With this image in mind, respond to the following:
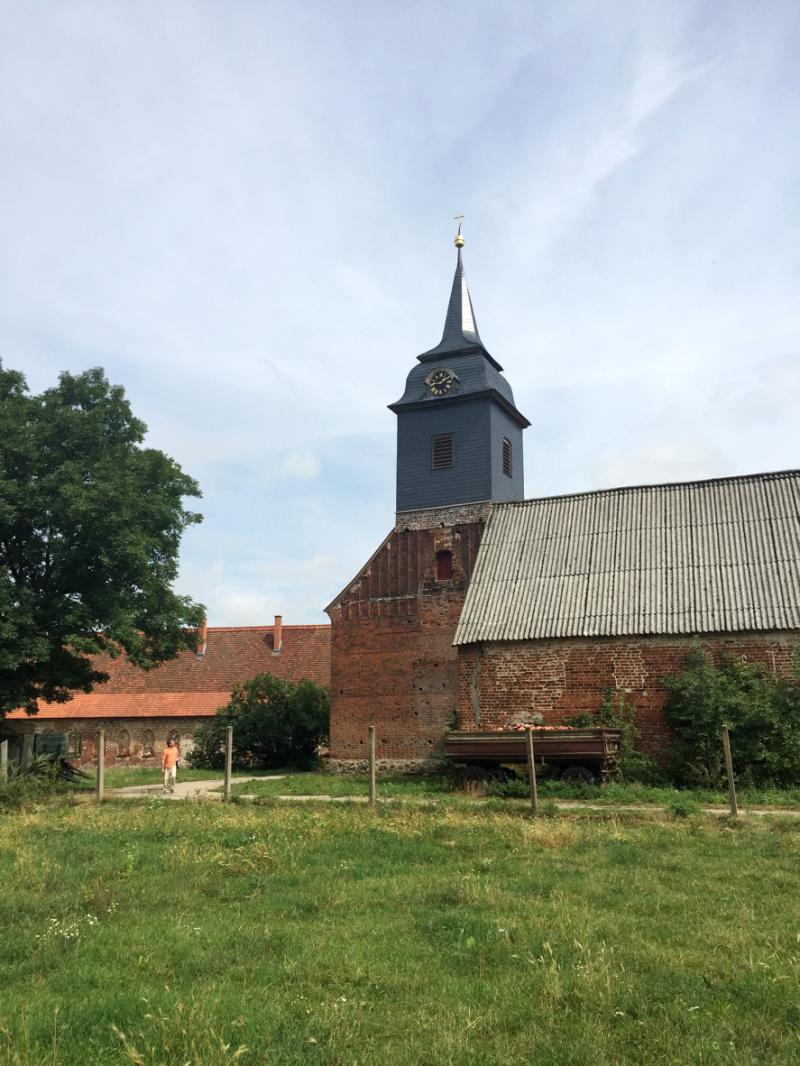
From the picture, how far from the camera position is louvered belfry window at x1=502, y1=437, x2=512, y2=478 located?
30341 millimetres

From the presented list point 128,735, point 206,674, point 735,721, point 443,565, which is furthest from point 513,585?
point 128,735

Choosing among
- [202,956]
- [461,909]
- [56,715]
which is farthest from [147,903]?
[56,715]

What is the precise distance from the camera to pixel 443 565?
92.0ft

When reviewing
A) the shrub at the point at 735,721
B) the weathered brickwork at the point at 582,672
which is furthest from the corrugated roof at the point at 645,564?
the shrub at the point at 735,721

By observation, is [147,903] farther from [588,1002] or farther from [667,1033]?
[667,1033]

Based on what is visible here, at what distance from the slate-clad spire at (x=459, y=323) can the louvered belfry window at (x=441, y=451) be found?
11.2 ft

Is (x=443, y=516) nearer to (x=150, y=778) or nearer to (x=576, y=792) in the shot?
(x=150, y=778)

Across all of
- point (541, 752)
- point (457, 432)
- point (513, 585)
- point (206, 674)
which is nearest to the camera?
point (541, 752)

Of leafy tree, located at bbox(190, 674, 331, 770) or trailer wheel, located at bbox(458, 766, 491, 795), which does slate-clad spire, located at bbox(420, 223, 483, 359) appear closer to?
leafy tree, located at bbox(190, 674, 331, 770)

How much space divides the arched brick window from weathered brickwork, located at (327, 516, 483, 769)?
12 centimetres

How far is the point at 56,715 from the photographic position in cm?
3944

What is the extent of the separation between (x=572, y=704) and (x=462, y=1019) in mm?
16736

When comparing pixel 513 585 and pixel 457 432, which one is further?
pixel 457 432

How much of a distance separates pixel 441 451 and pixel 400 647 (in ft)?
22.4
